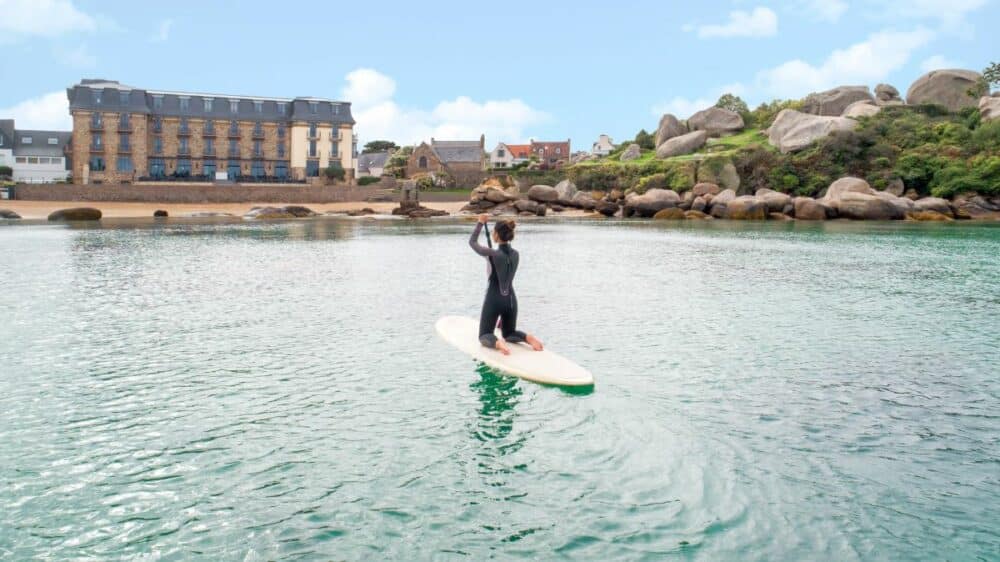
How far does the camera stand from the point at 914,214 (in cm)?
5653

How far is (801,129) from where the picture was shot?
73688 millimetres

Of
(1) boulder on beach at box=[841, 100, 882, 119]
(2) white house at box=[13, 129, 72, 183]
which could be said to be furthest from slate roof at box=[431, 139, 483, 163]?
(1) boulder on beach at box=[841, 100, 882, 119]

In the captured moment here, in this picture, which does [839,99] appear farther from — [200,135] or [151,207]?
[151,207]

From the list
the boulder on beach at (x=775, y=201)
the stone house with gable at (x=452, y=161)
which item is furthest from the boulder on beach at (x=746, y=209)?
the stone house with gable at (x=452, y=161)

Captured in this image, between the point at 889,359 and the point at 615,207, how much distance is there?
191 feet

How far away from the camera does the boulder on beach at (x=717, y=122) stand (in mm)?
86938

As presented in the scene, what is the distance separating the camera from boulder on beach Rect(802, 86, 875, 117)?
3332 inches

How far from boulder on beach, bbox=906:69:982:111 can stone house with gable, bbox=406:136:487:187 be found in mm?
49232

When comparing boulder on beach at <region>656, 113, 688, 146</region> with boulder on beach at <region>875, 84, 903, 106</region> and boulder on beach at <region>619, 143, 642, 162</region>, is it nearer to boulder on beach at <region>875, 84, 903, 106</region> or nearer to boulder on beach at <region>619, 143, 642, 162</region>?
boulder on beach at <region>619, 143, 642, 162</region>

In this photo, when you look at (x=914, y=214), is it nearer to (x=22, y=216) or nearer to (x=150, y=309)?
(x=150, y=309)

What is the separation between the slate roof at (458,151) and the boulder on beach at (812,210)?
5649cm

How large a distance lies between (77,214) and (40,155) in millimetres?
46888

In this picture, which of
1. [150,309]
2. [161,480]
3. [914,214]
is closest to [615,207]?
[914,214]

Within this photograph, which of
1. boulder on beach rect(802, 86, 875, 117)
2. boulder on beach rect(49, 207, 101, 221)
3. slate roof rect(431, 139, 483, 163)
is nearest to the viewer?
boulder on beach rect(49, 207, 101, 221)
